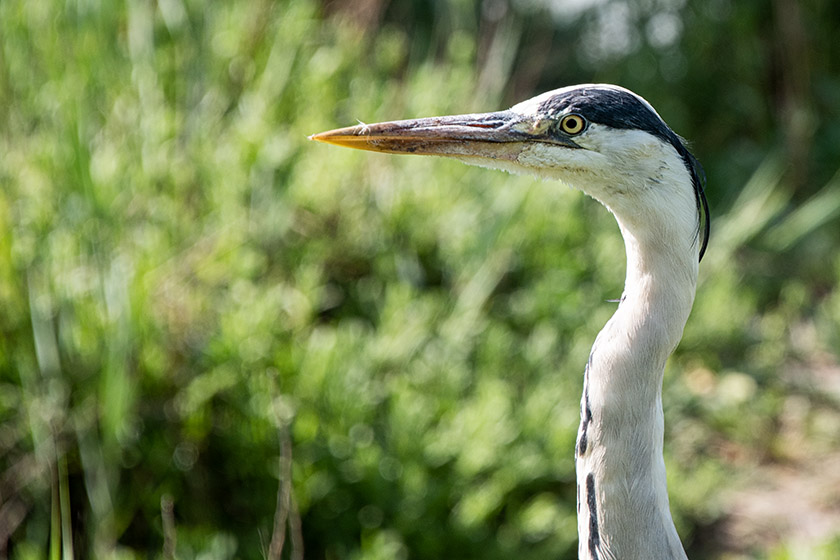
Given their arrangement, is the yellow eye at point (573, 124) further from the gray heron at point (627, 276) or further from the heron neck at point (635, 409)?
the heron neck at point (635, 409)

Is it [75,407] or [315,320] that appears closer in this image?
[75,407]

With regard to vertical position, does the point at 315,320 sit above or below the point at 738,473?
above

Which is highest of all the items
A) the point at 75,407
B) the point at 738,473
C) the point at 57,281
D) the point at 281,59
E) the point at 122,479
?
the point at 281,59

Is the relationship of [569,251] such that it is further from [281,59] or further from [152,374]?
[152,374]

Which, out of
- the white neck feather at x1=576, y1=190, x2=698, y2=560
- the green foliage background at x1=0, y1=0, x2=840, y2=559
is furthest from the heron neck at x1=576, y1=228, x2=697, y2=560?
the green foliage background at x1=0, y1=0, x2=840, y2=559

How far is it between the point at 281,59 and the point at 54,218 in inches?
59.7

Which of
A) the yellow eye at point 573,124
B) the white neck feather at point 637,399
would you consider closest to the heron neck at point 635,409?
the white neck feather at point 637,399

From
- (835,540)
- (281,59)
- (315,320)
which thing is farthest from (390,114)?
(835,540)

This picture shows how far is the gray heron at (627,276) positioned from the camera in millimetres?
1407

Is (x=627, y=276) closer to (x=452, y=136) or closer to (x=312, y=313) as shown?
(x=452, y=136)

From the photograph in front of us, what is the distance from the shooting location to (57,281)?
2352mm

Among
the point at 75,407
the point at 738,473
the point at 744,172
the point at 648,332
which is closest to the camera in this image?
the point at 648,332

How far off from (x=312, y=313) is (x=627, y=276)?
Result: 1.49m

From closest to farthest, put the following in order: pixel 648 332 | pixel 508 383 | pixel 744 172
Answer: pixel 648 332 → pixel 508 383 → pixel 744 172
